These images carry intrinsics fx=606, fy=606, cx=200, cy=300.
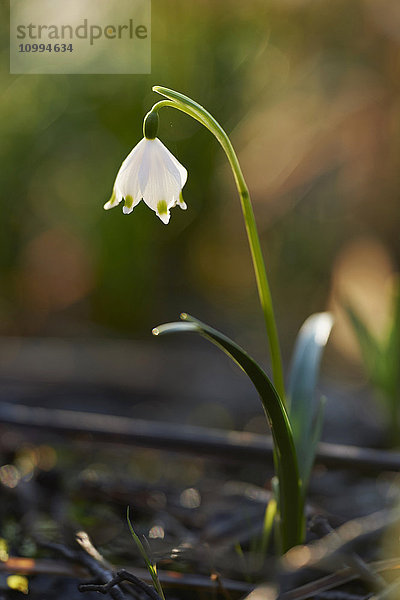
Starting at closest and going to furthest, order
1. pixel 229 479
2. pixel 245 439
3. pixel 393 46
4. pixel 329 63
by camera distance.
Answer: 1. pixel 245 439
2. pixel 229 479
3. pixel 393 46
4. pixel 329 63

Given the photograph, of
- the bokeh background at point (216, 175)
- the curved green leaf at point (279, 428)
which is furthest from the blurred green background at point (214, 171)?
the curved green leaf at point (279, 428)

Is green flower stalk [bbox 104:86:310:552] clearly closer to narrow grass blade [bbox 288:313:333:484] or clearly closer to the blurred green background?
narrow grass blade [bbox 288:313:333:484]

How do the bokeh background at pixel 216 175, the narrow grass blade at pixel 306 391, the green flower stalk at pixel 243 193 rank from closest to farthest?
1. the green flower stalk at pixel 243 193
2. the narrow grass blade at pixel 306 391
3. the bokeh background at pixel 216 175

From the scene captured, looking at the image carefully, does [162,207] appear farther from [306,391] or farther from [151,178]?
[306,391]

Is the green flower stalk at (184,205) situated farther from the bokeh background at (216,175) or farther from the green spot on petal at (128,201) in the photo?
the bokeh background at (216,175)

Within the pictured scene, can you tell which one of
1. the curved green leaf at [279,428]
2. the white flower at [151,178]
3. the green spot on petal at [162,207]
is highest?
the white flower at [151,178]

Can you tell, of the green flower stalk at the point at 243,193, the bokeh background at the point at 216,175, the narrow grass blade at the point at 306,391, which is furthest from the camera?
A: the bokeh background at the point at 216,175

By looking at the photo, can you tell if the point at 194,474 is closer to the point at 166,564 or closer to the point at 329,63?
the point at 166,564

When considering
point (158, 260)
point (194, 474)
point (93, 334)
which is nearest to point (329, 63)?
point (158, 260)
